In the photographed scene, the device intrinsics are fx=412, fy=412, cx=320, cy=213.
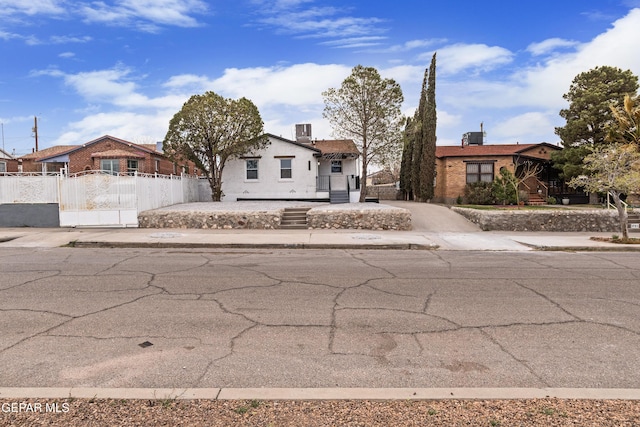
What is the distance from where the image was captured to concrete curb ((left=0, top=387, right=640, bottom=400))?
3.36 meters

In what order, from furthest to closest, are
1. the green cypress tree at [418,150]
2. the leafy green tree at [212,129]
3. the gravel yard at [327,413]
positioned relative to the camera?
the green cypress tree at [418,150]
the leafy green tree at [212,129]
the gravel yard at [327,413]

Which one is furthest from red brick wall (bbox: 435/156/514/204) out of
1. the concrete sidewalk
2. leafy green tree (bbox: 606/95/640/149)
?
the concrete sidewalk

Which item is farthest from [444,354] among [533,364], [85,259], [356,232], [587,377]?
[356,232]

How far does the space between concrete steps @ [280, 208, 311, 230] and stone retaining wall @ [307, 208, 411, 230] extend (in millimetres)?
537

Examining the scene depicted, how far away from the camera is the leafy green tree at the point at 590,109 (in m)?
27.2

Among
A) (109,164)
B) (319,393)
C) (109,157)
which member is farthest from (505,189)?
(109,164)

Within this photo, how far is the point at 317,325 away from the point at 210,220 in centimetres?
1341

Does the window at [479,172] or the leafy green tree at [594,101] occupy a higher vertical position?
the leafy green tree at [594,101]

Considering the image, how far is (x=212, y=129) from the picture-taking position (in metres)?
22.9

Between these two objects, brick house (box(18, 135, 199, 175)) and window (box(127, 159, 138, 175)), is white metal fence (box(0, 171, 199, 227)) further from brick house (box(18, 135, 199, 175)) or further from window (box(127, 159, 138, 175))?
window (box(127, 159, 138, 175))

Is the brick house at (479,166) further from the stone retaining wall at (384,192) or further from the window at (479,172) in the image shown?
the stone retaining wall at (384,192)

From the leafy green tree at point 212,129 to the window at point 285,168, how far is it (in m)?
2.74

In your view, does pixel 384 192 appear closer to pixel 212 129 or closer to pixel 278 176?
pixel 278 176

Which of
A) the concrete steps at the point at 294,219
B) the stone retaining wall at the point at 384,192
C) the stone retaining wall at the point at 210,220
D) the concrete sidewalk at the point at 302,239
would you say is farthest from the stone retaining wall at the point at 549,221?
the stone retaining wall at the point at 384,192
